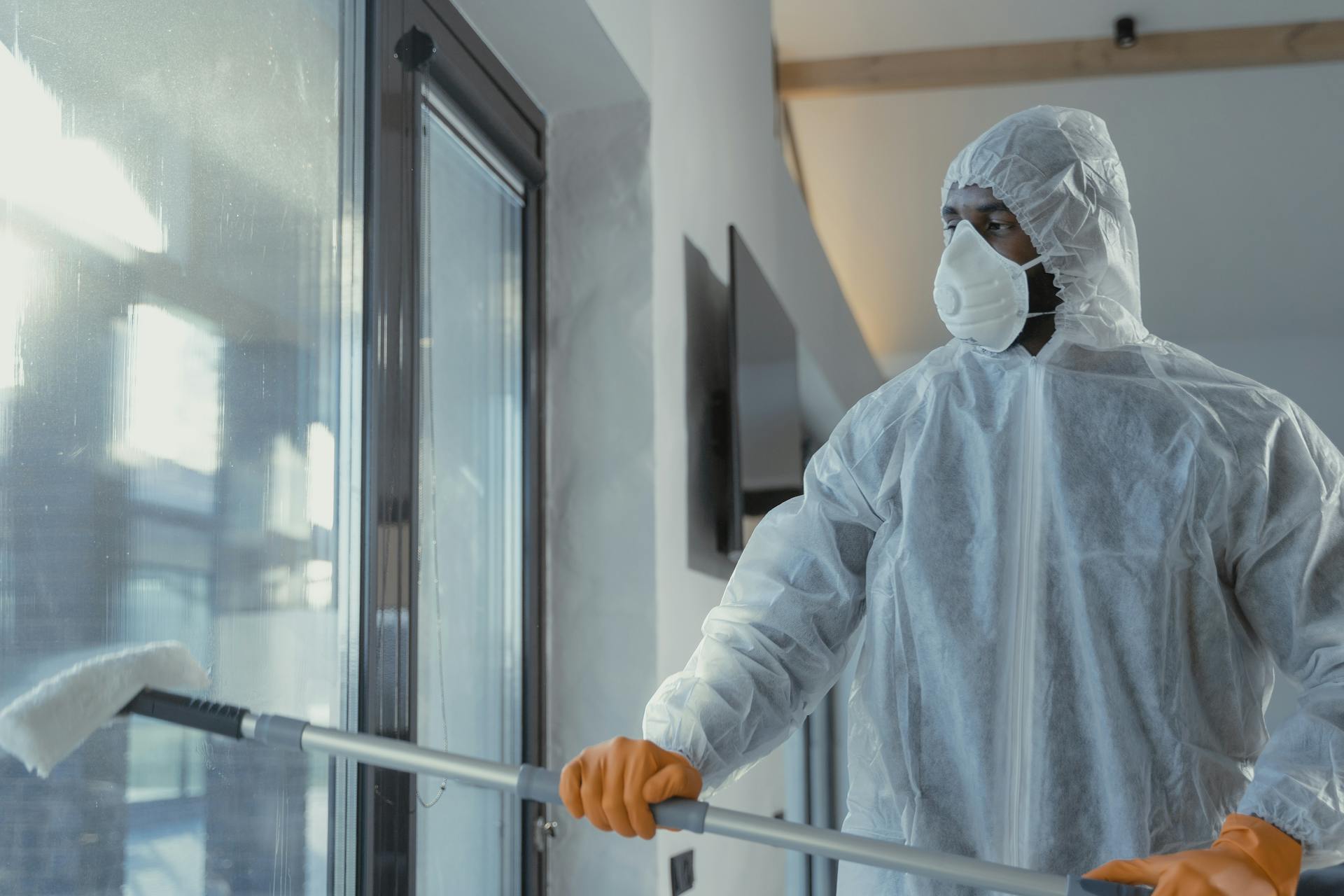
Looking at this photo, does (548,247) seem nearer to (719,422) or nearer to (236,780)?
(719,422)

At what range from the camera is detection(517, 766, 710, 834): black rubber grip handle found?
93cm

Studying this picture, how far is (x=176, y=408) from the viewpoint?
1.07 m

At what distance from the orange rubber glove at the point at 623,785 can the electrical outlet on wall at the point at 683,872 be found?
0.94 m

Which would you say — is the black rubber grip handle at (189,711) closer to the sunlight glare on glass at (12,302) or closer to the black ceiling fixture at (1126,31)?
the sunlight glare on glass at (12,302)

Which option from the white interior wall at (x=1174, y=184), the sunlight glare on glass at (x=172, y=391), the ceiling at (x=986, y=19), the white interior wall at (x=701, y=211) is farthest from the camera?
the white interior wall at (x=1174, y=184)

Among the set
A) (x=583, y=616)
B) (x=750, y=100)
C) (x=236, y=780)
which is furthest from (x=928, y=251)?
(x=236, y=780)

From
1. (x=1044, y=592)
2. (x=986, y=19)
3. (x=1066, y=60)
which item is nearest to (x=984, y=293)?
(x=1044, y=592)

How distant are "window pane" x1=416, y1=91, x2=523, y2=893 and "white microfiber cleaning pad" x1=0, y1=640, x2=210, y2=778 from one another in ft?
1.87

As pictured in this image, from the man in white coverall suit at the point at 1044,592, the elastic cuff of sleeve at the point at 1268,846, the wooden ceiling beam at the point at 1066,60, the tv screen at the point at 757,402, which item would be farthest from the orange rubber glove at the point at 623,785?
the wooden ceiling beam at the point at 1066,60

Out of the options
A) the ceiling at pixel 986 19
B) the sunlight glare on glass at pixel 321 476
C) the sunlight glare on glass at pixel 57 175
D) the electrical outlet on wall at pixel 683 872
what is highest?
the ceiling at pixel 986 19

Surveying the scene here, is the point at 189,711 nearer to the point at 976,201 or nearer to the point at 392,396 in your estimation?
the point at 392,396

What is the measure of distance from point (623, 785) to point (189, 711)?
0.34 m

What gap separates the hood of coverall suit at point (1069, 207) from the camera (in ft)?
3.86

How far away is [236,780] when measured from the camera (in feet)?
3.74
